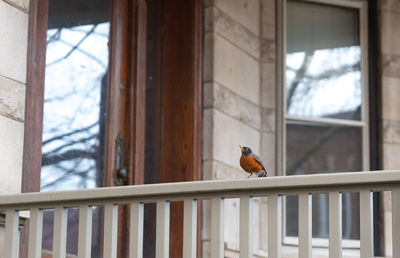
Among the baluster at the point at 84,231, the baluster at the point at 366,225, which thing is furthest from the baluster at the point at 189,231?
the baluster at the point at 366,225

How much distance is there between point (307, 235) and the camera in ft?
9.36

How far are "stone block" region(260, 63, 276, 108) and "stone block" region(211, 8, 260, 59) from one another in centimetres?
10

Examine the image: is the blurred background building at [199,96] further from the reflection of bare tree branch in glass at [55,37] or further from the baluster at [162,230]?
the baluster at [162,230]

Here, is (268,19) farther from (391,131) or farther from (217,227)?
(217,227)

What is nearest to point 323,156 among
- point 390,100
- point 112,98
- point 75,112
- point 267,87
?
point 390,100

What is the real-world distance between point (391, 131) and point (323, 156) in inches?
20.3

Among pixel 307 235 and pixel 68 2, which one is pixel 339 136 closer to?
pixel 68 2

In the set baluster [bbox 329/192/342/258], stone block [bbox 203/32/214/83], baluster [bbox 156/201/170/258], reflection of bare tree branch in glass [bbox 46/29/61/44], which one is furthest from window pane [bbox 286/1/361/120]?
baluster [bbox 329/192/342/258]

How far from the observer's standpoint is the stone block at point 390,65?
5.66 meters

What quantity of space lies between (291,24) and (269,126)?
76cm

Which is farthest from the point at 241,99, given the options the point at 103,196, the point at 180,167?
the point at 103,196

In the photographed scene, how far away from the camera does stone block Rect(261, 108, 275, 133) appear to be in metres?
5.40

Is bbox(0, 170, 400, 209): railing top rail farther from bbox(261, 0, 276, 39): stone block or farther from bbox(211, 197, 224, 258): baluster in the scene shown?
bbox(261, 0, 276, 39): stone block

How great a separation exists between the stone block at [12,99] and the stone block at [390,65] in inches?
114
